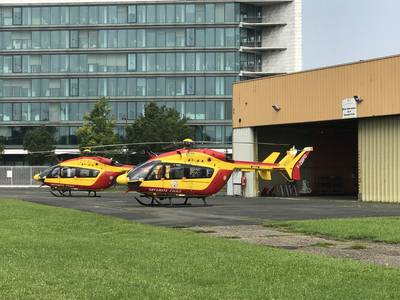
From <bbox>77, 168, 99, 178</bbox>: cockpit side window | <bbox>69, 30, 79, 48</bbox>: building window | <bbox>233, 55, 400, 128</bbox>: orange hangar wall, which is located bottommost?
<bbox>77, 168, 99, 178</bbox>: cockpit side window

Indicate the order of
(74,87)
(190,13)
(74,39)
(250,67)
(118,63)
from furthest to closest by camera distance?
(250,67) < (74,39) < (74,87) < (118,63) < (190,13)

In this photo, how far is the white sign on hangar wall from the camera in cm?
3756

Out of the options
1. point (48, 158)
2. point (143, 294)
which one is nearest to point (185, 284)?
point (143, 294)

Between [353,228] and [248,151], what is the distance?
93.4 ft

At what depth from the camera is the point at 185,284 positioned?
29.7ft

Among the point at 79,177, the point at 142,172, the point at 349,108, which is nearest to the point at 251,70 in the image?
the point at 79,177

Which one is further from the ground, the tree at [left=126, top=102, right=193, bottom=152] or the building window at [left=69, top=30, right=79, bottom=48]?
the building window at [left=69, top=30, right=79, bottom=48]

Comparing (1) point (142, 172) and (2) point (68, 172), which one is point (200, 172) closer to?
(1) point (142, 172)

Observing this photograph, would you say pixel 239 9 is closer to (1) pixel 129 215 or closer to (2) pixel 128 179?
(2) pixel 128 179

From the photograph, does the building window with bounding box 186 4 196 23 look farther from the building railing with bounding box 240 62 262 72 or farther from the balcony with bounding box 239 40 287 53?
the building railing with bounding box 240 62 262 72

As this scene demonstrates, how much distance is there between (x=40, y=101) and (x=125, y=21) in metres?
17.4

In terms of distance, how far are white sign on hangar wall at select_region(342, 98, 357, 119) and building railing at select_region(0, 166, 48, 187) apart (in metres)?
44.0

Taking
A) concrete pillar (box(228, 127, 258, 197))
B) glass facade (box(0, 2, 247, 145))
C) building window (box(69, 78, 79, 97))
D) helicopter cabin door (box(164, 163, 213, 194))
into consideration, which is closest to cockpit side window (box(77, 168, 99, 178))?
concrete pillar (box(228, 127, 258, 197))

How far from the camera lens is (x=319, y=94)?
40.1 meters
